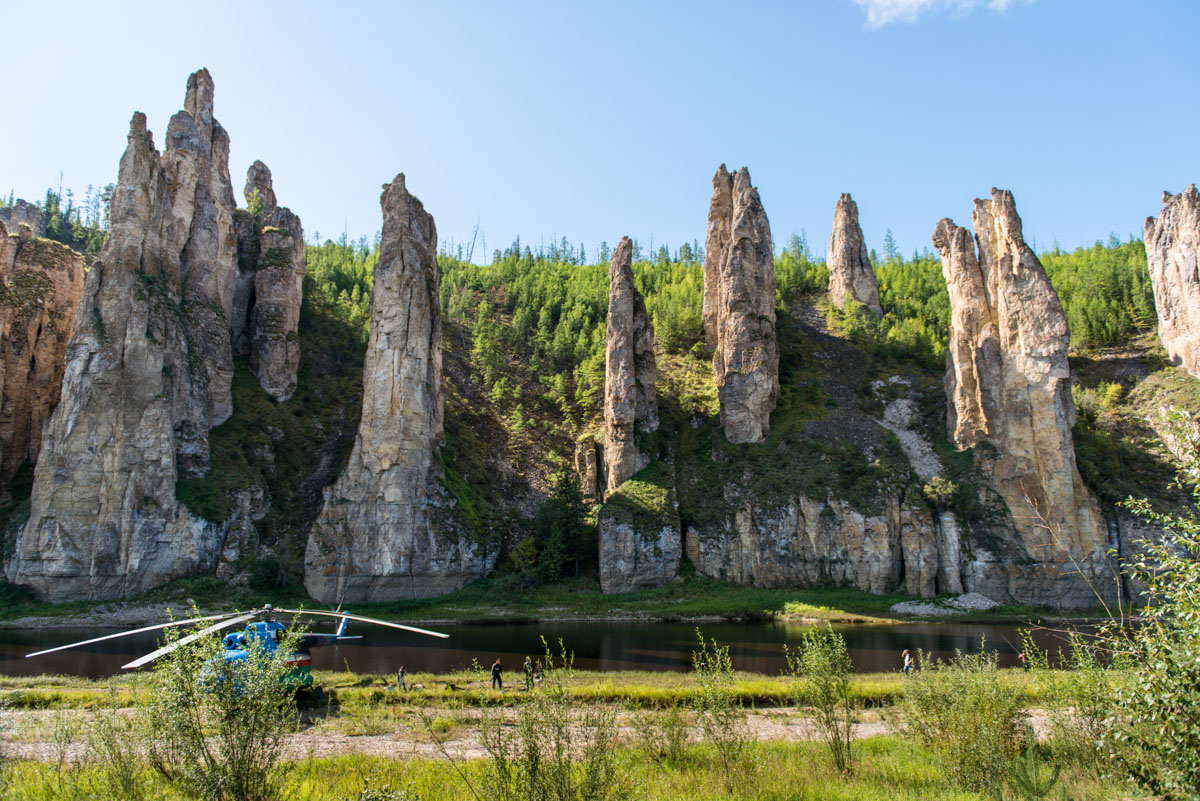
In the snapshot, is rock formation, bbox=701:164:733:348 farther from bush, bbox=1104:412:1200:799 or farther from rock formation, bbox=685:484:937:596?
bush, bbox=1104:412:1200:799

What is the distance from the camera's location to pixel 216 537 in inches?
2222

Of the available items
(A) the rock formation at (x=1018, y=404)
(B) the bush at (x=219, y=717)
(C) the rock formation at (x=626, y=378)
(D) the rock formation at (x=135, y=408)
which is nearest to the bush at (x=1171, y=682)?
(B) the bush at (x=219, y=717)

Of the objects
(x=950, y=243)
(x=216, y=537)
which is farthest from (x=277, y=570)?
(x=950, y=243)

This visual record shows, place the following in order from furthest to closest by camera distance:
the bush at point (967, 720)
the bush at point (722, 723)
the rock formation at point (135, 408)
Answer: the rock formation at point (135, 408) < the bush at point (722, 723) < the bush at point (967, 720)

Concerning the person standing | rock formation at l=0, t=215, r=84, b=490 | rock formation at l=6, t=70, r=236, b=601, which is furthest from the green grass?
rock formation at l=0, t=215, r=84, b=490

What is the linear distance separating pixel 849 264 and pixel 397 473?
79.3 meters

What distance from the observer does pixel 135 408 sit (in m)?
58.2

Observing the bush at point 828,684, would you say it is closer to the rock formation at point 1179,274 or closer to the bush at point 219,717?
the bush at point 219,717

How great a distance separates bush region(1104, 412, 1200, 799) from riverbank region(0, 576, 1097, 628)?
4440 centimetres

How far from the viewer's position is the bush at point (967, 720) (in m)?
13.0

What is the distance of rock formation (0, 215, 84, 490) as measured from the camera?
63.6 metres

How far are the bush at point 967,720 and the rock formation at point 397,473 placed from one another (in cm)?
4984

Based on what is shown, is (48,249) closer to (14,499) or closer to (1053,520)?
(14,499)

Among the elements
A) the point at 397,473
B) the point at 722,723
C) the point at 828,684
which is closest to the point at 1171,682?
the point at 828,684
